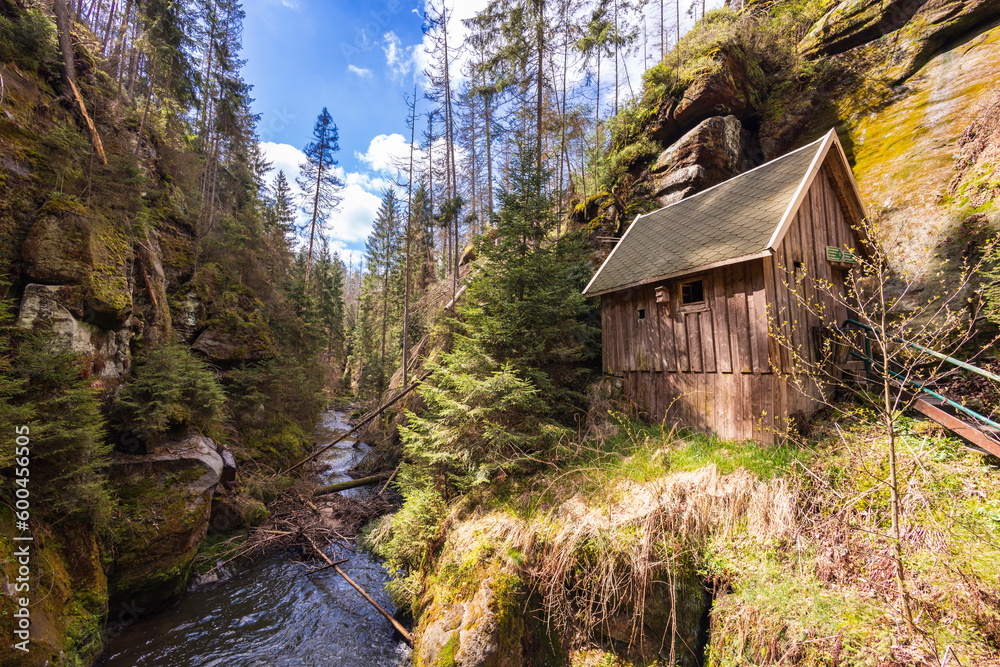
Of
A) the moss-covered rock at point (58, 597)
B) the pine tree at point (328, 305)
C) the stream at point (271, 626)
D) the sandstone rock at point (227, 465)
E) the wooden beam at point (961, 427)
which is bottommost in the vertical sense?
the stream at point (271, 626)

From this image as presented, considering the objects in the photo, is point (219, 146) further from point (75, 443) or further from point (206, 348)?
point (75, 443)

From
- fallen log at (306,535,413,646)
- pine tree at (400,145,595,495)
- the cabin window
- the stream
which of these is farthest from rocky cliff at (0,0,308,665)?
the cabin window

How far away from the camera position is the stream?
5.79 meters

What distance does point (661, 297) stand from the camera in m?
7.09

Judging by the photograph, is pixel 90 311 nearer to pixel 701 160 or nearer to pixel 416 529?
pixel 416 529

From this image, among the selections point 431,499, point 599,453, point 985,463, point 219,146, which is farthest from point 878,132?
point 219,146

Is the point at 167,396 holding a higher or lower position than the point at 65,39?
lower

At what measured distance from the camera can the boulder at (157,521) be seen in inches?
246

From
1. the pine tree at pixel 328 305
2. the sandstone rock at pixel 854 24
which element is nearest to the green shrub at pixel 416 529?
the sandstone rock at pixel 854 24

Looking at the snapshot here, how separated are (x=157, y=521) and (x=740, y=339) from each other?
37.5 feet

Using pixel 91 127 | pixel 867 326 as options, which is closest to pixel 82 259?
pixel 91 127

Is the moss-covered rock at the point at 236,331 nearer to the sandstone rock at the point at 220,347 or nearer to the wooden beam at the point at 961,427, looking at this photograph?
the sandstone rock at the point at 220,347

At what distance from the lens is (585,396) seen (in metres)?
7.20

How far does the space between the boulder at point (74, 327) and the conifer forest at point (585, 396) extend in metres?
0.06
